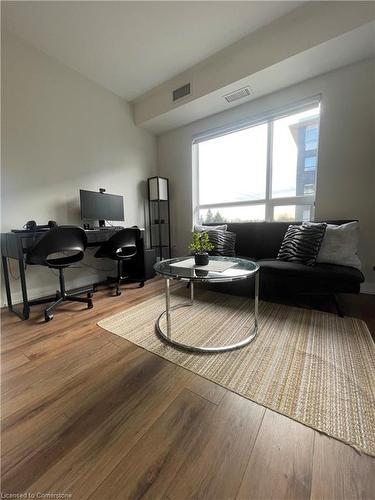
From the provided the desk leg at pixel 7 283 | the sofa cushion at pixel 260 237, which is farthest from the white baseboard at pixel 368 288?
the desk leg at pixel 7 283

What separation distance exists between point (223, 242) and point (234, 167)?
1.33 meters

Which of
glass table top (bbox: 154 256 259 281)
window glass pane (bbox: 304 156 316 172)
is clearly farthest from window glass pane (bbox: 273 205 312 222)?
glass table top (bbox: 154 256 259 281)

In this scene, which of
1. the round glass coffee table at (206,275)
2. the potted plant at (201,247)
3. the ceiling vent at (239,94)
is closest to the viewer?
the round glass coffee table at (206,275)

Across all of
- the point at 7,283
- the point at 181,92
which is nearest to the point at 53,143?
the point at 7,283

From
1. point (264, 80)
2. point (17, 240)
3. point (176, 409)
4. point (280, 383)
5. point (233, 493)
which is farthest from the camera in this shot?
point (264, 80)

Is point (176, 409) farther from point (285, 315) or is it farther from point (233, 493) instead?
point (285, 315)

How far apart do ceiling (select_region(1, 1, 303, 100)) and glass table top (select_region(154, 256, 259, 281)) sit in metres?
2.30

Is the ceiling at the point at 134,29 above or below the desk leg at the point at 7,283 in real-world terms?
above

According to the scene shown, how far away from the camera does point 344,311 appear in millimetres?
1841

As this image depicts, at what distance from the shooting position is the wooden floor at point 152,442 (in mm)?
639

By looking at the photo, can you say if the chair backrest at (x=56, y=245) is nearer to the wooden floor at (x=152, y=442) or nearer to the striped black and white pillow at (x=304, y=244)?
the wooden floor at (x=152, y=442)

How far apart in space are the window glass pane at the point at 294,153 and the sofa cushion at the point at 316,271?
117cm

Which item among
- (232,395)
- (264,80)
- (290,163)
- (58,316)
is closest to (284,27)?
(264,80)

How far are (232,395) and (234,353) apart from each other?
31cm
